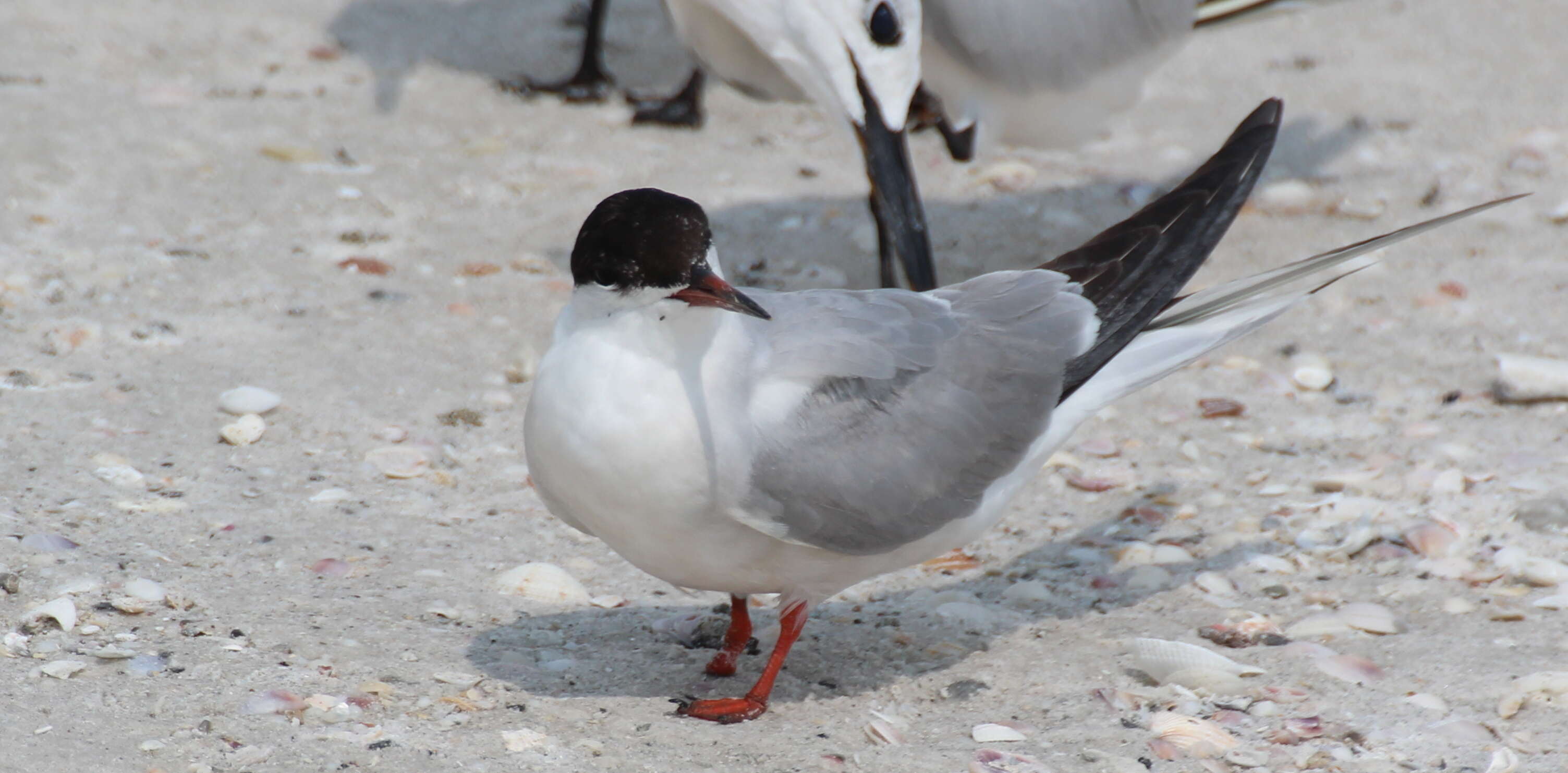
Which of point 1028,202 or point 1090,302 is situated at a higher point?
point 1090,302

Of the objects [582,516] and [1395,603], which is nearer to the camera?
[582,516]

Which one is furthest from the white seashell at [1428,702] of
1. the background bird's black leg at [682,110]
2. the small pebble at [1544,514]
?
the background bird's black leg at [682,110]

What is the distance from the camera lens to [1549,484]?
10.4 ft

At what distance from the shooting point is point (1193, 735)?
7.80 feet

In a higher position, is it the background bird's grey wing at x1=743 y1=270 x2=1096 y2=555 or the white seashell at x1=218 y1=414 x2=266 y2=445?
the background bird's grey wing at x1=743 y1=270 x2=1096 y2=555

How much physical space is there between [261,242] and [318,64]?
1.52 meters

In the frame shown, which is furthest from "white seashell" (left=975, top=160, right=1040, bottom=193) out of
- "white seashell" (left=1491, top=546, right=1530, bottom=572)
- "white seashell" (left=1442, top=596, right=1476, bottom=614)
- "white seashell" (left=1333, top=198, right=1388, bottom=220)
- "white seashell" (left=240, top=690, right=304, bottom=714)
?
"white seashell" (left=240, top=690, right=304, bottom=714)

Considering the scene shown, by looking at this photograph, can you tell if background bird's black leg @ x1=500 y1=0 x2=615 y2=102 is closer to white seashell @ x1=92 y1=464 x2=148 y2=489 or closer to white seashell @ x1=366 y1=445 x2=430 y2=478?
white seashell @ x1=366 y1=445 x2=430 y2=478

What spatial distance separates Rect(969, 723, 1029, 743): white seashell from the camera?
2.37 m

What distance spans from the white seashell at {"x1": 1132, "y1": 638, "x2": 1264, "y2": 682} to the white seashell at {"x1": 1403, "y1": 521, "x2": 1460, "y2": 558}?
611 mm

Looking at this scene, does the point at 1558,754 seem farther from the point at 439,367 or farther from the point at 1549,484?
the point at 439,367

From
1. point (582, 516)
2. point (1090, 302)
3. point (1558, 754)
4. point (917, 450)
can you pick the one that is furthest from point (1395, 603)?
point (582, 516)

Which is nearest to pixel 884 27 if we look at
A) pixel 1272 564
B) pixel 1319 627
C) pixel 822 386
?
pixel 1272 564

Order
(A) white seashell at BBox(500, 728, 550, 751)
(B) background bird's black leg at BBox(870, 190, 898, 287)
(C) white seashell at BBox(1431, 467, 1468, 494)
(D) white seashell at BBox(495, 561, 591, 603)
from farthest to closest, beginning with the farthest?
(B) background bird's black leg at BBox(870, 190, 898, 287), (C) white seashell at BBox(1431, 467, 1468, 494), (D) white seashell at BBox(495, 561, 591, 603), (A) white seashell at BBox(500, 728, 550, 751)
